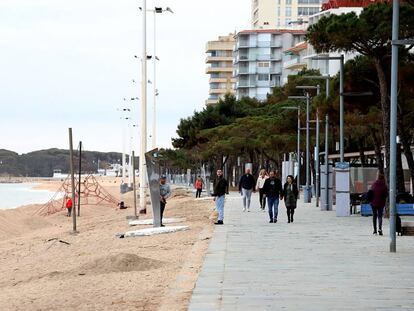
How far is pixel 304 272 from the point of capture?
14.6 meters

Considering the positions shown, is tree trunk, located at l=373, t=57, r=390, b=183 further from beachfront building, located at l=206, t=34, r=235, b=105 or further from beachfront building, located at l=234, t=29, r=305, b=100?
beachfront building, located at l=206, t=34, r=235, b=105

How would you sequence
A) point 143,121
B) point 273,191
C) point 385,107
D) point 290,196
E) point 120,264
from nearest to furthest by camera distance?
point 120,264 < point 290,196 < point 273,191 < point 385,107 < point 143,121

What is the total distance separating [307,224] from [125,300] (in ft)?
54.3

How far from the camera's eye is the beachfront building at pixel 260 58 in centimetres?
14462

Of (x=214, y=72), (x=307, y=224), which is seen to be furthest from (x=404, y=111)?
(x=214, y=72)

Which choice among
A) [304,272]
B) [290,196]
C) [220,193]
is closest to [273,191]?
[290,196]

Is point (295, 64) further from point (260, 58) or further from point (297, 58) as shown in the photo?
point (260, 58)

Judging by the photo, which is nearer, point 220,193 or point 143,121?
point 220,193

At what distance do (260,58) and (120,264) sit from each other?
13242 cm

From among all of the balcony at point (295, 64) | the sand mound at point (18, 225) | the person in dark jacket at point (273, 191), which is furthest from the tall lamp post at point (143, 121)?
the balcony at point (295, 64)

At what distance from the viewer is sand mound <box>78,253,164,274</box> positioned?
52.7 ft

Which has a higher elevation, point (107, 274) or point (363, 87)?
point (363, 87)

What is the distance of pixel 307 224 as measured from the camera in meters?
28.4

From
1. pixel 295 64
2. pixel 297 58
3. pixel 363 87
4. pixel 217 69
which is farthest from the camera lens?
pixel 217 69
